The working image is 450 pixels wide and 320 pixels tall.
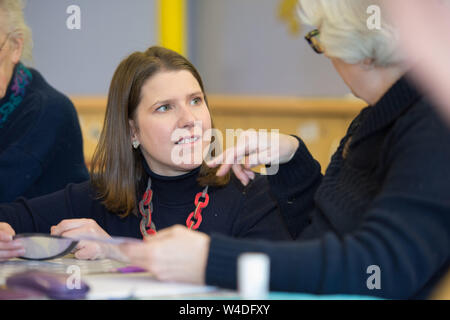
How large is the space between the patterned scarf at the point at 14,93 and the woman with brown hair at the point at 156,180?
347 millimetres

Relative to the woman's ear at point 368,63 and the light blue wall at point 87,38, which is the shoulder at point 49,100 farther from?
the light blue wall at point 87,38

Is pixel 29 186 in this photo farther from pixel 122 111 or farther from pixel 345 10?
pixel 345 10

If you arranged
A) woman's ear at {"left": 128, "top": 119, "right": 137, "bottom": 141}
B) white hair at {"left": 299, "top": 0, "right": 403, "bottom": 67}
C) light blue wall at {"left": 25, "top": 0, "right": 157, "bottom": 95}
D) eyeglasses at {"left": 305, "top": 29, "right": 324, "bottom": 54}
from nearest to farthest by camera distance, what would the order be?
white hair at {"left": 299, "top": 0, "right": 403, "bottom": 67}, eyeglasses at {"left": 305, "top": 29, "right": 324, "bottom": 54}, woman's ear at {"left": 128, "top": 119, "right": 137, "bottom": 141}, light blue wall at {"left": 25, "top": 0, "right": 157, "bottom": 95}

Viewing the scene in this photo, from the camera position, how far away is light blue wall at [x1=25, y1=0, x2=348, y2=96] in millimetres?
3395

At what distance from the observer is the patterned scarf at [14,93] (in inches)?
69.2

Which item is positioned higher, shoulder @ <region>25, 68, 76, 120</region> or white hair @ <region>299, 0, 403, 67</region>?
white hair @ <region>299, 0, 403, 67</region>

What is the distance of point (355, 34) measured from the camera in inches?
36.4

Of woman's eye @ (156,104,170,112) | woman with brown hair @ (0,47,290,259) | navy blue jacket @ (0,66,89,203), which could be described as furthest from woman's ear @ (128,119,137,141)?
navy blue jacket @ (0,66,89,203)

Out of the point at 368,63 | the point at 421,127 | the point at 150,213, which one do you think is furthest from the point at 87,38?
the point at 421,127

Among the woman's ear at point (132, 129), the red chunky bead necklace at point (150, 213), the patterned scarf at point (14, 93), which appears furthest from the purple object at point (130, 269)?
the patterned scarf at point (14, 93)

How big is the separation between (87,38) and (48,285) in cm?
282

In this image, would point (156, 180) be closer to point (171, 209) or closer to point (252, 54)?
point (171, 209)

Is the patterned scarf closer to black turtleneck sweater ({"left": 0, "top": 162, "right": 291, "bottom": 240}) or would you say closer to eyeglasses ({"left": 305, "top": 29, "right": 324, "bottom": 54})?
black turtleneck sweater ({"left": 0, "top": 162, "right": 291, "bottom": 240})

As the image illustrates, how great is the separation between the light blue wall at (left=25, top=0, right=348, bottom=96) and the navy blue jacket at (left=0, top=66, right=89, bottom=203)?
1.62 meters
